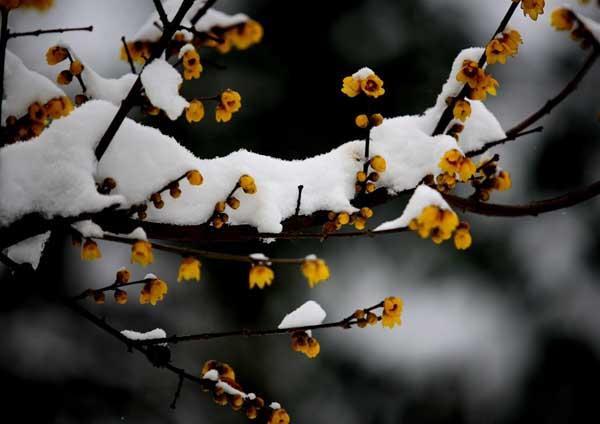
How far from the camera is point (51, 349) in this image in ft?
23.3

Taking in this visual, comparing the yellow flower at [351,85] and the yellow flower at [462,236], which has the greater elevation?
the yellow flower at [351,85]

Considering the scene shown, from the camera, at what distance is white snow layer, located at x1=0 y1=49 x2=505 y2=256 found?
160cm

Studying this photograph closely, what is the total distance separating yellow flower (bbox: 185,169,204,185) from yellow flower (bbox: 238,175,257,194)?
135mm

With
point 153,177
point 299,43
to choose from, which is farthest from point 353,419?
point 153,177

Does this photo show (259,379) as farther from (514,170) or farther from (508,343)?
(514,170)

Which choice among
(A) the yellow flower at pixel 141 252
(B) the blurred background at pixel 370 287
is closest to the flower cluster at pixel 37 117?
(A) the yellow flower at pixel 141 252

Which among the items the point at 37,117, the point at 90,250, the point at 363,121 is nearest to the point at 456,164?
the point at 363,121

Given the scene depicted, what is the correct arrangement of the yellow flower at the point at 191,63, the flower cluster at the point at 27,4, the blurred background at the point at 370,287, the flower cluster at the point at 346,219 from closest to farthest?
the flower cluster at the point at 27,4 → the yellow flower at the point at 191,63 → the flower cluster at the point at 346,219 → the blurred background at the point at 370,287

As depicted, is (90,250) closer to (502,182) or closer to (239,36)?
(239,36)

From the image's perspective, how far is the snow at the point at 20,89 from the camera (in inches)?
61.6

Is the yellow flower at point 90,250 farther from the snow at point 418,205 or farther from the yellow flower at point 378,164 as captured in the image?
the yellow flower at point 378,164

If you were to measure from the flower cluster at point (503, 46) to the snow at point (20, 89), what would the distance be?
50.0 inches

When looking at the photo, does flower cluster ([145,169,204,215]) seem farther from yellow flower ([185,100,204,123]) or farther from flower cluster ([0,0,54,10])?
flower cluster ([0,0,54,10])

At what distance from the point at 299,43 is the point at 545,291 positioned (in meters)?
5.20
